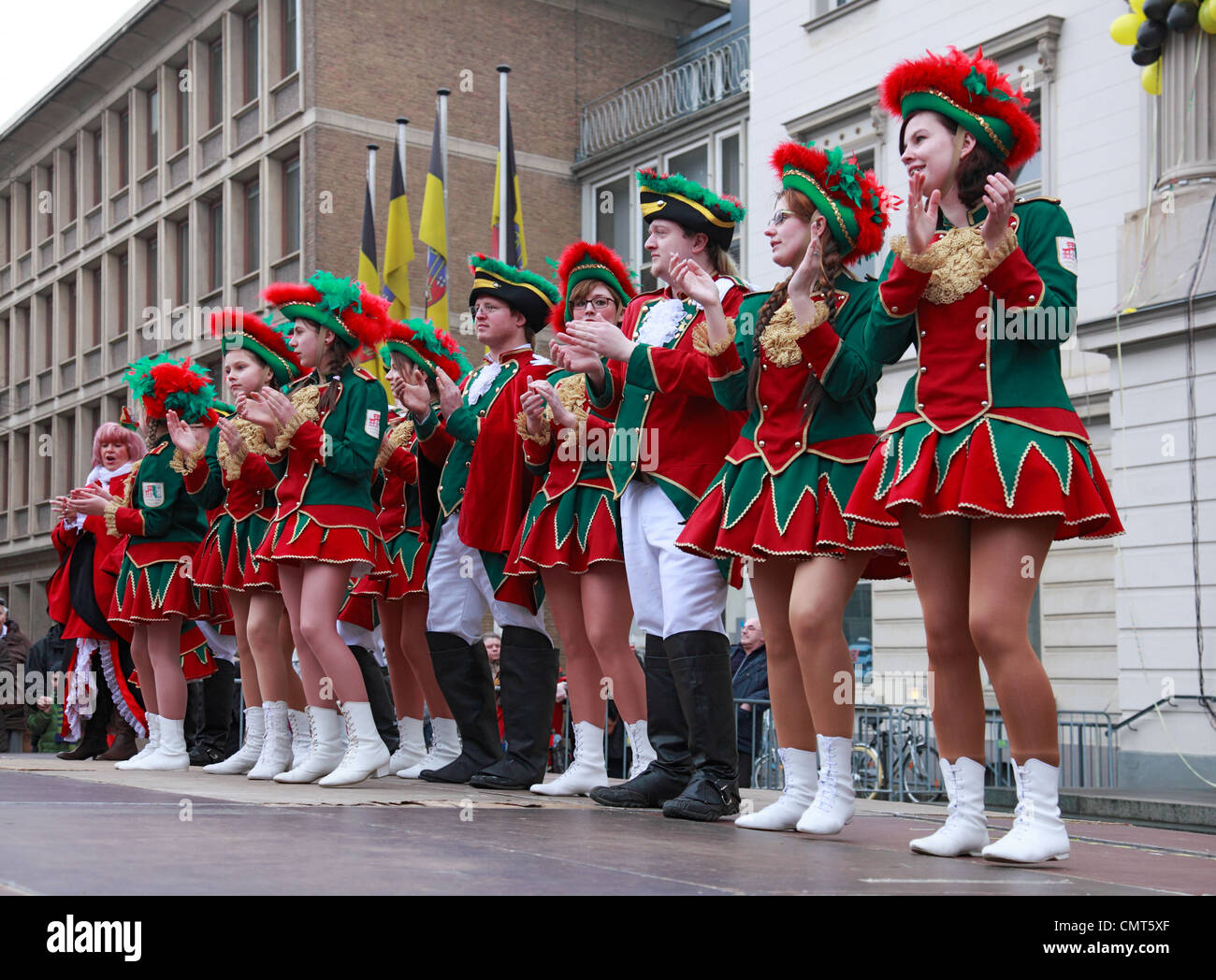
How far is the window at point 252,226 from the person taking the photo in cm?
3344

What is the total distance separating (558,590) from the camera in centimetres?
721

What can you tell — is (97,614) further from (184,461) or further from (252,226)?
(252,226)

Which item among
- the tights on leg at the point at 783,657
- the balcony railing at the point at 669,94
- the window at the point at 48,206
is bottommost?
the tights on leg at the point at 783,657

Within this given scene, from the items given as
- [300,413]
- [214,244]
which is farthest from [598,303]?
[214,244]

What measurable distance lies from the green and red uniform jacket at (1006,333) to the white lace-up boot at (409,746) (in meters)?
4.95

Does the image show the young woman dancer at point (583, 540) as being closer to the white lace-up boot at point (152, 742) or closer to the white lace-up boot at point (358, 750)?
the white lace-up boot at point (358, 750)

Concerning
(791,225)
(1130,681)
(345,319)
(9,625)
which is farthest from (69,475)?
(791,225)

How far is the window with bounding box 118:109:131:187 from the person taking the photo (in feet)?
130

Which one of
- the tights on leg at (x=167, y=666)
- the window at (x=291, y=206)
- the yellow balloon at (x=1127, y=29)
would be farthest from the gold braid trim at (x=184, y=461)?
the window at (x=291, y=206)

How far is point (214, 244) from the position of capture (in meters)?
35.6

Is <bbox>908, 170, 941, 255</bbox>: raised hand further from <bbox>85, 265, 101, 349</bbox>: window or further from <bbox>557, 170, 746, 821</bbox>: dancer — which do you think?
<bbox>85, 265, 101, 349</bbox>: window
